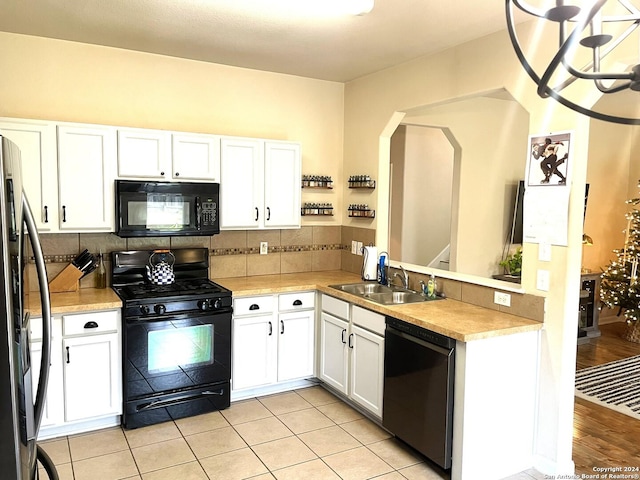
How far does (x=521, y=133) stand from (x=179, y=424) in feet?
15.0

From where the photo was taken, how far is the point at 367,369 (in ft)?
11.4

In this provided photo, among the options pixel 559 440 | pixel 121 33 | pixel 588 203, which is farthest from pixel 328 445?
pixel 588 203

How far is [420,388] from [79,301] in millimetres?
2271

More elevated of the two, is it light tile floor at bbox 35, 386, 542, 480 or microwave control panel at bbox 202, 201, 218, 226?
microwave control panel at bbox 202, 201, 218, 226

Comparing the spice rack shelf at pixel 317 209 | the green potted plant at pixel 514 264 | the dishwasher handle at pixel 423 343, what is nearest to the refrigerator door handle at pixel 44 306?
the dishwasher handle at pixel 423 343

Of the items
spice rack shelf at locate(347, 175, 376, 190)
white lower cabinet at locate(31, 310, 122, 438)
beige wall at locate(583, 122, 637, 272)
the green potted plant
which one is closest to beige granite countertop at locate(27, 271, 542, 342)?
white lower cabinet at locate(31, 310, 122, 438)

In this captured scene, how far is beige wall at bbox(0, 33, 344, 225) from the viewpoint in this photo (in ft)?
11.4

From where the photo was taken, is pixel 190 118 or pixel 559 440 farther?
pixel 190 118

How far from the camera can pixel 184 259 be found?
4004mm

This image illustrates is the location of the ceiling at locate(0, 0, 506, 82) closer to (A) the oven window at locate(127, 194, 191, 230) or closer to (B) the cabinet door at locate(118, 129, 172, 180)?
(B) the cabinet door at locate(118, 129, 172, 180)

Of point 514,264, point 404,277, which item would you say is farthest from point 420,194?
point 404,277

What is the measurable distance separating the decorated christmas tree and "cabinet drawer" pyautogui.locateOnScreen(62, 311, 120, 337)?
5341 mm

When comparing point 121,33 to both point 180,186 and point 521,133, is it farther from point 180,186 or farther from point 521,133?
point 521,133

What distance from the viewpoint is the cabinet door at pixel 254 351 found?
3.75m
